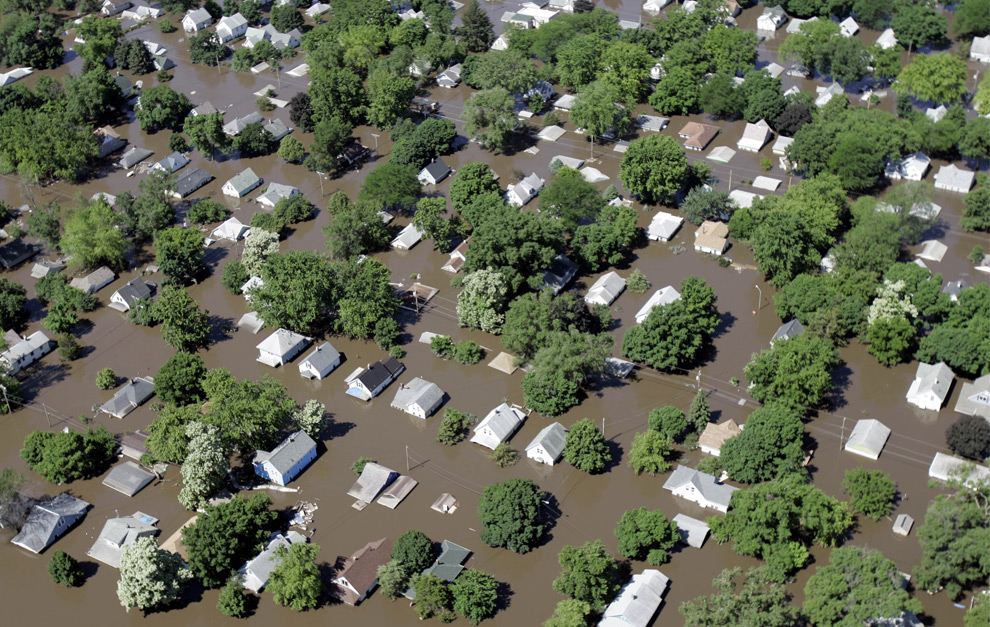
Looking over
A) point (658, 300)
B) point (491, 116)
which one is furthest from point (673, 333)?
point (491, 116)

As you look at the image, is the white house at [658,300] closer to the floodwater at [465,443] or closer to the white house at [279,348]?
the floodwater at [465,443]

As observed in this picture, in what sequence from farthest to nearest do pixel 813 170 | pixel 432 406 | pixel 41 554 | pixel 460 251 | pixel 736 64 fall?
1. pixel 736 64
2. pixel 813 170
3. pixel 460 251
4. pixel 432 406
5. pixel 41 554

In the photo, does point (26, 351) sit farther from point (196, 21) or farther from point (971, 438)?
point (971, 438)

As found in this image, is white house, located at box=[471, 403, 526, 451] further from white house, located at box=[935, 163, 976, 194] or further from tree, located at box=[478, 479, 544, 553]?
white house, located at box=[935, 163, 976, 194]

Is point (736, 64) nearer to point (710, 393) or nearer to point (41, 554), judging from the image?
point (710, 393)

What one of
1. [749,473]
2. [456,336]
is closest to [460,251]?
[456,336]

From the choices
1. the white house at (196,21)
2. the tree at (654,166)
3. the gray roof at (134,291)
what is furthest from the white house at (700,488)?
the white house at (196,21)
